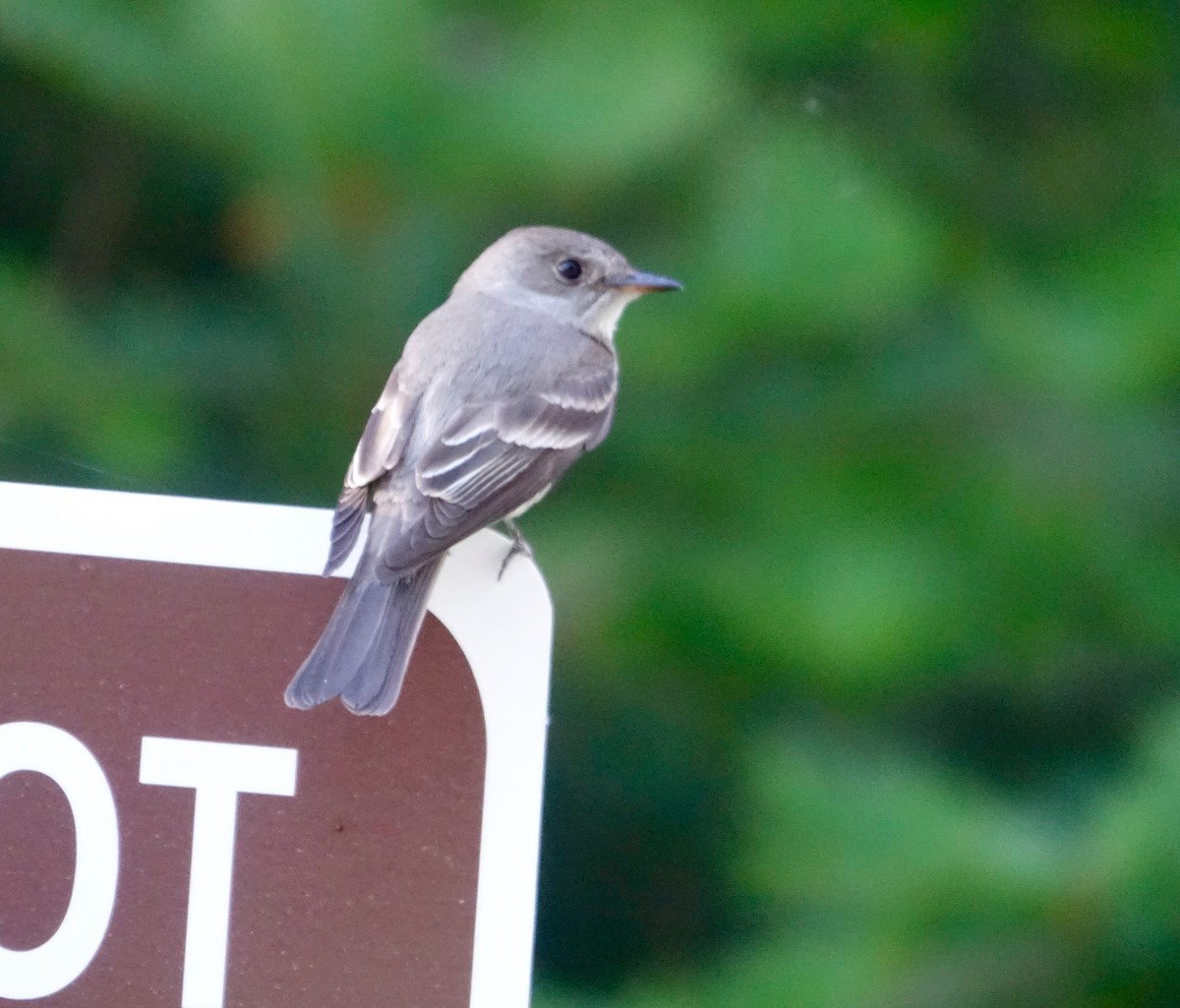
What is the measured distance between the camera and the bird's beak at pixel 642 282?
6.85ft

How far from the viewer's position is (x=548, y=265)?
2.43 meters

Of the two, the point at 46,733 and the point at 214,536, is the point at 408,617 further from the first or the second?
the point at 46,733

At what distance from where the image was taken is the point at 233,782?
125 cm

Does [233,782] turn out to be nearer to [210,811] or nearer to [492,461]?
[210,811]

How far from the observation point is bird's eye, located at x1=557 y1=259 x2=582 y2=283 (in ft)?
7.80

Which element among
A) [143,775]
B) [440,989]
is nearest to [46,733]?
[143,775]

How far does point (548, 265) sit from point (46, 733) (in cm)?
131

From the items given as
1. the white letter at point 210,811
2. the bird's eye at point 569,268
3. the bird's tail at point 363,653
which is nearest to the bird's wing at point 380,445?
the bird's tail at point 363,653

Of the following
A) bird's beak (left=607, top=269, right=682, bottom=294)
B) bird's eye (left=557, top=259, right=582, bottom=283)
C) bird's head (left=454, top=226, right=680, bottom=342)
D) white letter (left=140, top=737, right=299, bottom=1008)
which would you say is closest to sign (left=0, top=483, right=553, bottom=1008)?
white letter (left=140, top=737, right=299, bottom=1008)

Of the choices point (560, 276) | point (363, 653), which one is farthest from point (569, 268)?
point (363, 653)

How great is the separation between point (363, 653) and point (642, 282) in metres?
1.04

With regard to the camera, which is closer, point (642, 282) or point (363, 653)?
point (363, 653)

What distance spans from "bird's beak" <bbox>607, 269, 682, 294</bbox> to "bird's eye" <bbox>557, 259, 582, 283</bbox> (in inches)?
5.4

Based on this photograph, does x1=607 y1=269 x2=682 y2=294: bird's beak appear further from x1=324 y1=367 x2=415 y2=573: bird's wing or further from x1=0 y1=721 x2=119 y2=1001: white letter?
x1=0 y1=721 x2=119 y2=1001: white letter
